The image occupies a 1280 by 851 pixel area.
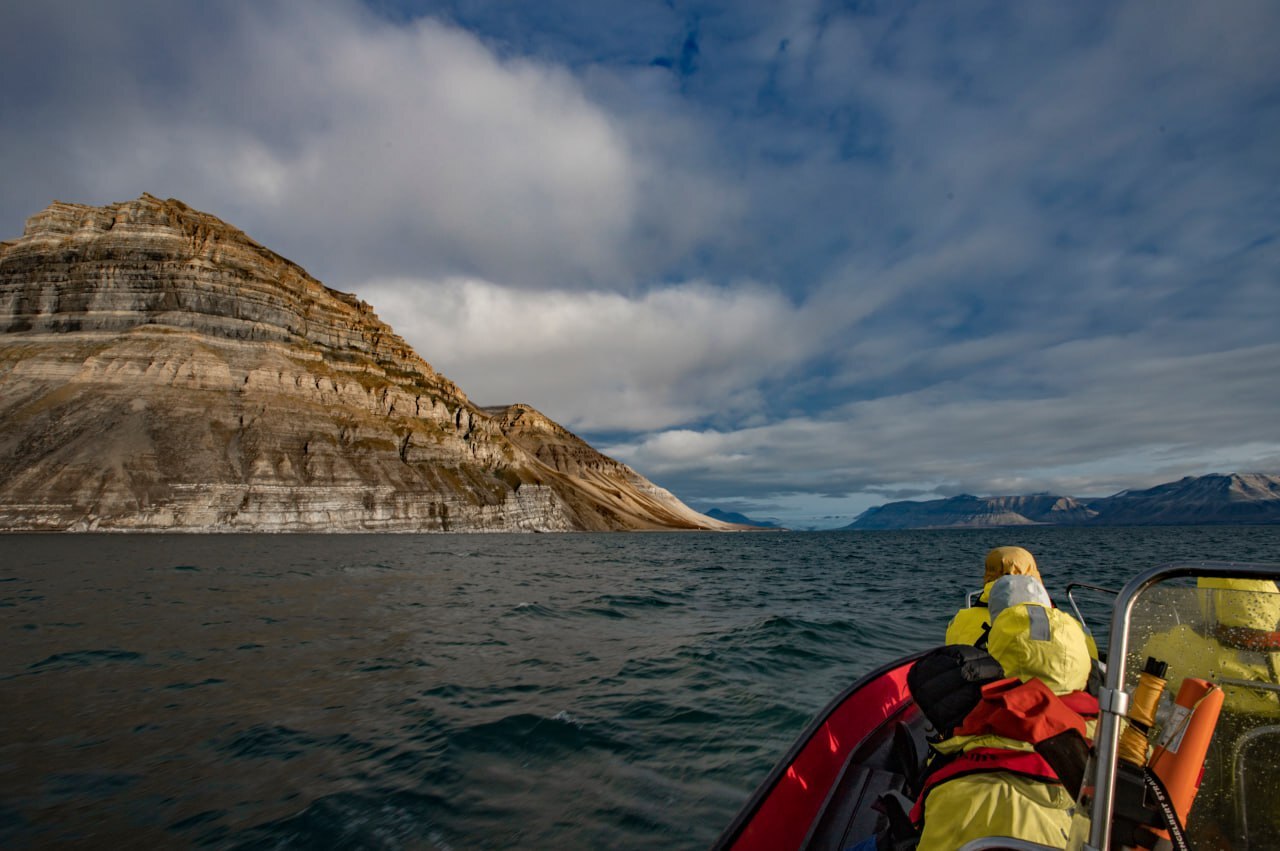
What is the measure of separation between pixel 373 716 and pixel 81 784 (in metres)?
3.43

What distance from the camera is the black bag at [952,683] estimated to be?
3.59m

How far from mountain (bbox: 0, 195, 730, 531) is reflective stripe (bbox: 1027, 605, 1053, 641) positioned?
340ft

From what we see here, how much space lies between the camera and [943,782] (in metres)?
3.24

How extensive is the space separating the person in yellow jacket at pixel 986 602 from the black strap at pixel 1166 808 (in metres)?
3.02

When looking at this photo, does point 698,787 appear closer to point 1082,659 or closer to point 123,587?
point 1082,659

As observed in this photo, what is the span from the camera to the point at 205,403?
96.6 metres

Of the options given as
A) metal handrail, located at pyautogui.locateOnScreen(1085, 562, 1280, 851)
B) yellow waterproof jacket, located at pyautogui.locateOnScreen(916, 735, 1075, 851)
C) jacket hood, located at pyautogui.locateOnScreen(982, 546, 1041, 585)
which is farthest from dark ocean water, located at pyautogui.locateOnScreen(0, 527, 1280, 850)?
metal handrail, located at pyautogui.locateOnScreen(1085, 562, 1280, 851)

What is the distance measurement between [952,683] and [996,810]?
877mm

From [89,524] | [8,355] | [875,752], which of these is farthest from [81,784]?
[8,355]

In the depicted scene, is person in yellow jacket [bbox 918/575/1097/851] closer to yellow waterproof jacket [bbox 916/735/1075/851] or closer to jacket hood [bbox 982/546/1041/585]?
yellow waterproof jacket [bbox 916/735/1075/851]

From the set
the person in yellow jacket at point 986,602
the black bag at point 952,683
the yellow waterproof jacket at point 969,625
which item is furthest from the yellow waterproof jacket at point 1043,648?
the yellow waterproof jacket at point 969,625

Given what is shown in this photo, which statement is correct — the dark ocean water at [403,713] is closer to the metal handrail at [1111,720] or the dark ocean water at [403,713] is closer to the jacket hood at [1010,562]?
the jacket hood at [1010,562]

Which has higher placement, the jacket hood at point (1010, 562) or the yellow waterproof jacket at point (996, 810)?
the jacket hood at point (1010, 562)

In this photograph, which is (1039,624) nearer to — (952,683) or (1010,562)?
(952,683)
